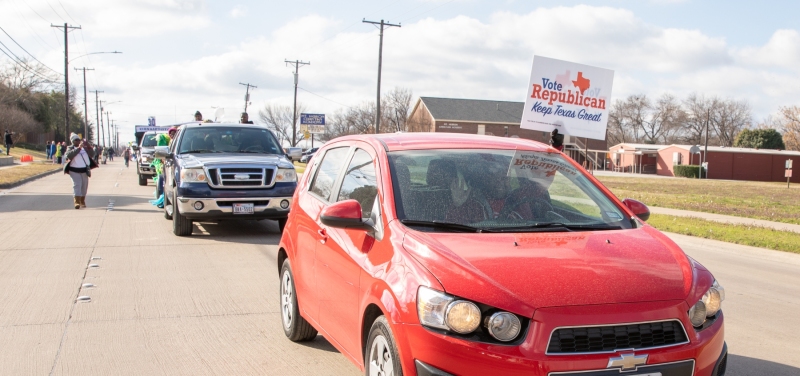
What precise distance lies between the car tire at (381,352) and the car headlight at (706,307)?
1.43 metres

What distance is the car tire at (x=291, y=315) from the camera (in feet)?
19.1

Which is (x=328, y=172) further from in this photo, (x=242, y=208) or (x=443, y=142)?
(x=242, y=208)

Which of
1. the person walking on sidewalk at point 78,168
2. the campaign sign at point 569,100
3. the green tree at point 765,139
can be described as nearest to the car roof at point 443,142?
the campaign sign at point 569,100

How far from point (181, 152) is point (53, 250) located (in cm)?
312

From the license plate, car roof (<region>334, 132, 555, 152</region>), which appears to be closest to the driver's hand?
car roof (<region>334, 132, 555, 152</region>)

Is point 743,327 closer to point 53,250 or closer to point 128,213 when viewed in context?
point 53,250

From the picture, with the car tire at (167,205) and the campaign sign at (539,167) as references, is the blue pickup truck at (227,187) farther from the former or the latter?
the campaign sign at (539,167)

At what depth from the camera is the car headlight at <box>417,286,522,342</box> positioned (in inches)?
133

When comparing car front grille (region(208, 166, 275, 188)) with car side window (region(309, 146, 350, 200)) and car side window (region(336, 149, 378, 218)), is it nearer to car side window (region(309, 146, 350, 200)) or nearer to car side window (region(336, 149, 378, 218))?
car side window (region(309, 146, 350, 200))

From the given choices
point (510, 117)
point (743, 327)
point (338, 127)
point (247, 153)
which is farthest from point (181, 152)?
point (338, 127)

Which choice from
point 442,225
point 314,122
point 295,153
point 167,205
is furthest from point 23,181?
point 442,225

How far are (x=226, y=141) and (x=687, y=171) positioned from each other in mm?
69046

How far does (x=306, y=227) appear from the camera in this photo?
5.57m

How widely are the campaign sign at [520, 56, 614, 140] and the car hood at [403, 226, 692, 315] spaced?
9850 millimetres
